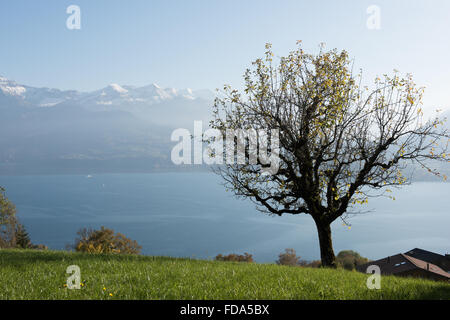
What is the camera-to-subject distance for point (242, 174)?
52.6ft

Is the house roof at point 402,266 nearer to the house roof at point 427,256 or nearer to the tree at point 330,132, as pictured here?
the house roof at point 427,256

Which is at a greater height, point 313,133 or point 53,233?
point 313,133

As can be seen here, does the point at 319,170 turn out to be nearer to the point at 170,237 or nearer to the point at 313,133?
the point at 313,133

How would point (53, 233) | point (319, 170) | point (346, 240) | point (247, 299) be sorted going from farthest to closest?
point (346, 240), point (53, 233), point (319, 170), point (247, 299)

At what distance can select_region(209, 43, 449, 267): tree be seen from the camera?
47.5 feet

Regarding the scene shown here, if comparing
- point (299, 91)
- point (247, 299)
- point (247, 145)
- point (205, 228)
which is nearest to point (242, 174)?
point (247, 145)

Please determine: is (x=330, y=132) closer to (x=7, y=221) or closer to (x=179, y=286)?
(x=179, y=286)

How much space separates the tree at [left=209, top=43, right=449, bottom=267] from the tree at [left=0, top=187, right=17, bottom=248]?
4145 centimetres

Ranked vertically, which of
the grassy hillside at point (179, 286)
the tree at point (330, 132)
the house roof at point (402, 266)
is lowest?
the house roof at point (402, 266)

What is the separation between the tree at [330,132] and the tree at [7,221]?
4145cm

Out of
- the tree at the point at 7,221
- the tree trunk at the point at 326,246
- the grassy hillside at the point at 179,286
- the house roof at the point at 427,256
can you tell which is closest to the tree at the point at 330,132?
the tree trunk at the point at 326,246

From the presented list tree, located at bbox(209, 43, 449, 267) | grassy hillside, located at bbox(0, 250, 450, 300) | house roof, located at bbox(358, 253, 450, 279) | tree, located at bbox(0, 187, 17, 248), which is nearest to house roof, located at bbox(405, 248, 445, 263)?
house roof, located at bbox(358, 253, 450, 279)

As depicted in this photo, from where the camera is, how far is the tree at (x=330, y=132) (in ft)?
47.5
